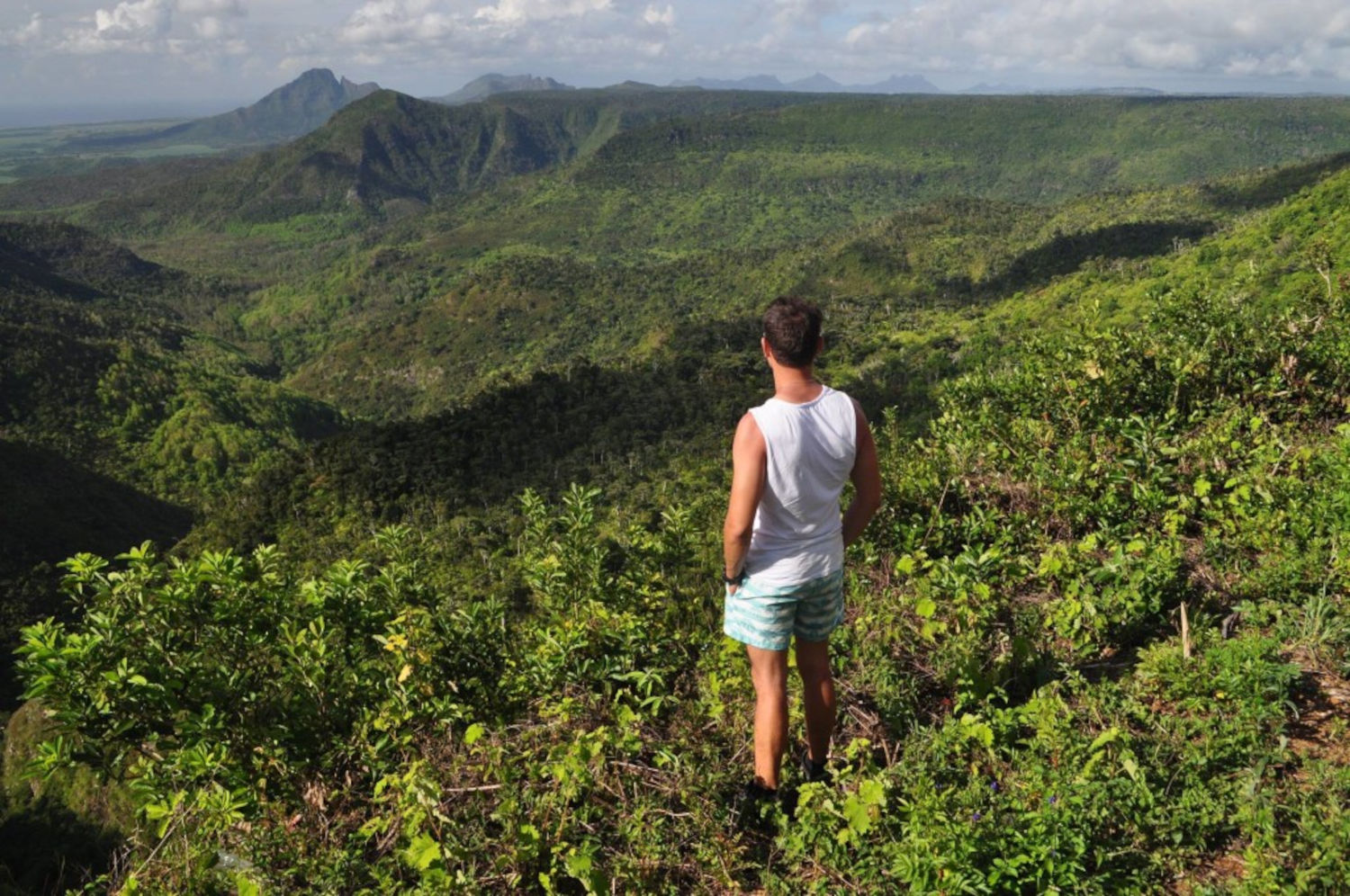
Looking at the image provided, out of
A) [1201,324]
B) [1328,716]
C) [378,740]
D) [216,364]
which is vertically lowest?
[216,364]

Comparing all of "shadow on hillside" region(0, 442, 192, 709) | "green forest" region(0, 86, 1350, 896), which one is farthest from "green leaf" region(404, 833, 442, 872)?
"shadow on hillside" region(0, 442, 192, 709)

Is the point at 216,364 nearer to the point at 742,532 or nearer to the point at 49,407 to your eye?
the point at 49,407

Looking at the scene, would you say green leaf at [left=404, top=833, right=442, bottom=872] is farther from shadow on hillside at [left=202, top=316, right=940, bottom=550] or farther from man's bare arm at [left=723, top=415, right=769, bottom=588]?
shadow on hillside at [left=202, top=316, right=940, bottom=550]

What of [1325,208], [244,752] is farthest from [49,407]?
[1325,208]

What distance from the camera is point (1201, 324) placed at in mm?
6453

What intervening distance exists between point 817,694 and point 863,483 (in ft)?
3.27

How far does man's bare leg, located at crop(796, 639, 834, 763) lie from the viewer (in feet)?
10.9

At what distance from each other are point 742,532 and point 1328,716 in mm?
2971

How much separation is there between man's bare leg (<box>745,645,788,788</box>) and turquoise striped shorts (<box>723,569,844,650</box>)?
0.25ft

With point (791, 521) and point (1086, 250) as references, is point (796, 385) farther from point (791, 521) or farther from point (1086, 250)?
point (1086, 250)

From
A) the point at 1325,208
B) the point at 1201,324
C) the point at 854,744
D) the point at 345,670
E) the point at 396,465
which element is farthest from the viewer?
the point at 396,465

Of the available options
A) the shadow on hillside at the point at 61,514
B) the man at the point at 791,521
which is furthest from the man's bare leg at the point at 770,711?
the shadow on hillside at the point at 61,514

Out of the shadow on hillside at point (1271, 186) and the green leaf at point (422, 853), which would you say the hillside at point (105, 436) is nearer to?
the green leaf at point (422, 853)

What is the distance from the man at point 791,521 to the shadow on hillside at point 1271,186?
5214 inches
